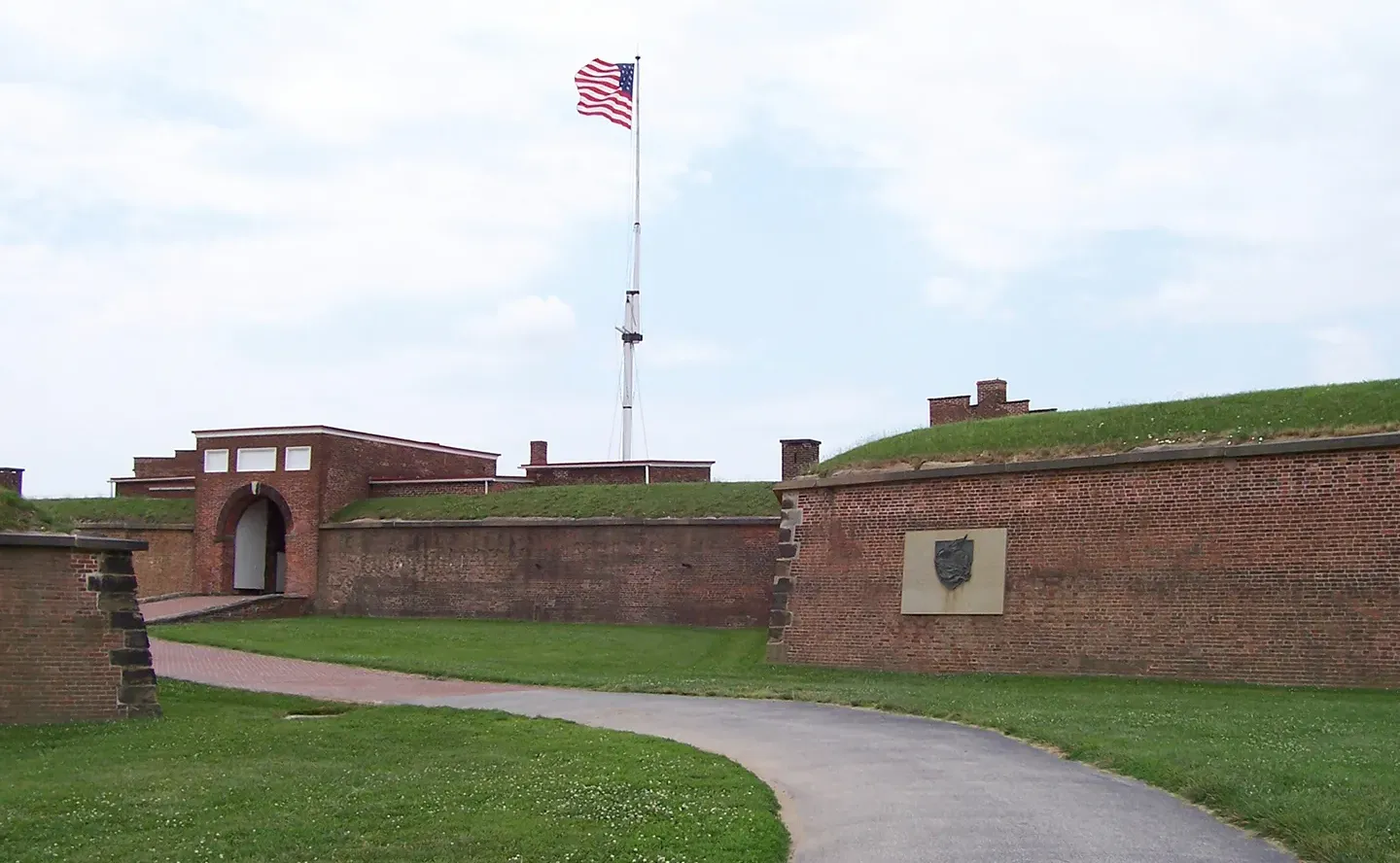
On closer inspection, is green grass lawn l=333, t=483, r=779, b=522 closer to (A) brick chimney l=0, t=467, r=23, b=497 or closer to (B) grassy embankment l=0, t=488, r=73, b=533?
(A) brick chimney l=0, t=467, r=23, b=497

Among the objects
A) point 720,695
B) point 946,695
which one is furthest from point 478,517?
point 946,695

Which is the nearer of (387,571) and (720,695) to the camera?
(720,695)

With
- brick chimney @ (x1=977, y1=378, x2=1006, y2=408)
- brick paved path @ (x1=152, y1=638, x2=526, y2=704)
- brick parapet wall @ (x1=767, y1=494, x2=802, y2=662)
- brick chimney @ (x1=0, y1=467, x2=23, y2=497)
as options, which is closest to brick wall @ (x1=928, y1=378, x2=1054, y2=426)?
brick chimney @ (x1=977, y1=378, x2=1006, y2=408)

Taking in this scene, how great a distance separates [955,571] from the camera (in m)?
20.1

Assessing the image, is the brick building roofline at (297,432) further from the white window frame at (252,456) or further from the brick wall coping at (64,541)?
the brick wall coping at (64,541)

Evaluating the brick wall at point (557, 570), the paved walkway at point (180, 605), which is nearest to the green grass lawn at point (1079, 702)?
the brick wall at point (557, 570)

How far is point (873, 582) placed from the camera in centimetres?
2105

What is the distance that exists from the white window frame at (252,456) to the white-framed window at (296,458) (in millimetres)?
301

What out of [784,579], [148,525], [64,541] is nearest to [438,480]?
[148,525]

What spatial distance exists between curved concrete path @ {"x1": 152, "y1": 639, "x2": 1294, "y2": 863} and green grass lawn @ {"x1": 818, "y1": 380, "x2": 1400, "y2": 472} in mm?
5986

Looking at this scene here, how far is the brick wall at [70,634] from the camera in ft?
48.0

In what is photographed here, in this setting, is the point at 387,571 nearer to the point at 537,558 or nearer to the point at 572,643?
the point at 537,558

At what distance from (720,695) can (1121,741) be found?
667 cm

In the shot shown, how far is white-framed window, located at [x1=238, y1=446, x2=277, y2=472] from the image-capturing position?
1389 inches
